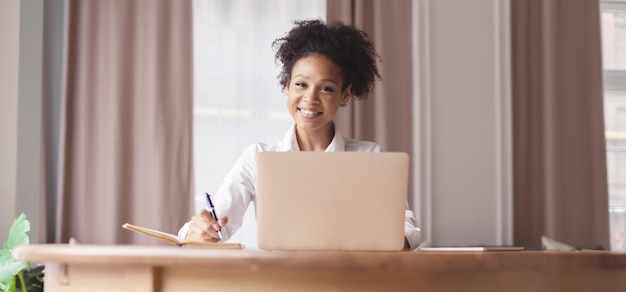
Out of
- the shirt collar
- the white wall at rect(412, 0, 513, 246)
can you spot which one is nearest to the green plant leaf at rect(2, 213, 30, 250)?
the shirt collar

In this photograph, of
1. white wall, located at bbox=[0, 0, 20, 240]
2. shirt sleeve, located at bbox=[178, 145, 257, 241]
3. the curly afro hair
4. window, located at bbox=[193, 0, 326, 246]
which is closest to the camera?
shirt sleeve, located at bbox=[178, 145, 257, 241]

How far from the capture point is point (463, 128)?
4191 millimetres

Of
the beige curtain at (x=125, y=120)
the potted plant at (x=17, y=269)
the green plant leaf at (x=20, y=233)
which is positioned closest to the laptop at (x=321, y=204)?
the potted plant at (x=17, y=269)

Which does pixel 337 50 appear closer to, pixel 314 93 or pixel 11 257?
pixel 314 93

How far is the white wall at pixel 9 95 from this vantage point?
3639 mm

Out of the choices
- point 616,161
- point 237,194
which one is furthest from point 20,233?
point 616,161

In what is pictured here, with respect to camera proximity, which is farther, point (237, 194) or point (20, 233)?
point (20, 233)

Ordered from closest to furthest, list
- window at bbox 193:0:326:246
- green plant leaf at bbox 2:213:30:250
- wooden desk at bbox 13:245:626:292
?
wooden desk at bbox 13:245:626:292 → green plant leaf at bbox 2:213:30:250 → window at bbox 193:0:326:246

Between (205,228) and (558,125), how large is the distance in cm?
319

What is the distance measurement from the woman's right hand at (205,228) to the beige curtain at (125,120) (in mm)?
2243

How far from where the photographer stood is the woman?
2.15m

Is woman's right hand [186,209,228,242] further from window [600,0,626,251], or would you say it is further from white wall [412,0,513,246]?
window [600,0,626,251]

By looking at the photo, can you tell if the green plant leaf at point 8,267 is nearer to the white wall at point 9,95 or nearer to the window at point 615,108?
the white wall at point 9,95

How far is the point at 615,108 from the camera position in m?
4.61
